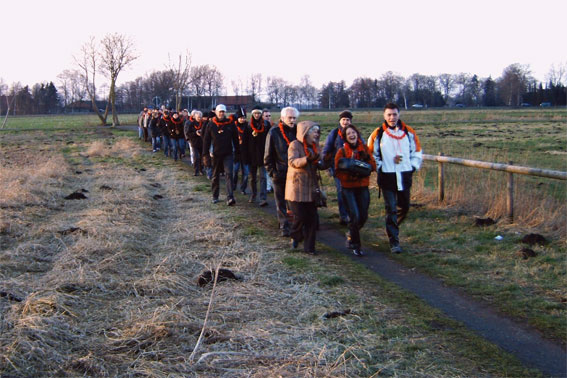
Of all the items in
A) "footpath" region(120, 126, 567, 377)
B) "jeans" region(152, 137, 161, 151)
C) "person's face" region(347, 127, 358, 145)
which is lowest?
"footpath" region(120, 126, 567, 377)

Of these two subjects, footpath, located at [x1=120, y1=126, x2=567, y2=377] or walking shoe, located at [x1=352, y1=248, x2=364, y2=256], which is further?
walking shoe, located at [x1=352, y1=248, x2=364, y2=256]

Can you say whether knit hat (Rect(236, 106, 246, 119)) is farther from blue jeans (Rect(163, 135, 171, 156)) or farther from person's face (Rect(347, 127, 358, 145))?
blue jeans (Rect(163, 135, 171, 156))

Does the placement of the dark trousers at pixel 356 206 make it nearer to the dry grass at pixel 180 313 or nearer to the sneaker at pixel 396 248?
the sneaker at pixel 396 248

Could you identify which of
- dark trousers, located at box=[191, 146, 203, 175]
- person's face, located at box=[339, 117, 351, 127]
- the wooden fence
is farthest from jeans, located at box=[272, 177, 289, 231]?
dark trousers, located at box=[191, 146, 203, 175]

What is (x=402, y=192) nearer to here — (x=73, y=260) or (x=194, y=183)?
(x=73, y=260)

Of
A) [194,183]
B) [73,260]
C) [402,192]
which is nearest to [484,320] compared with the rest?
[402,192]

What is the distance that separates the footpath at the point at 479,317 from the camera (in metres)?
4.69

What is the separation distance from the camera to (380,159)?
811 cm

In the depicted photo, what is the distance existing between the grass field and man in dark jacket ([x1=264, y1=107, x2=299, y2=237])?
35.4 inches

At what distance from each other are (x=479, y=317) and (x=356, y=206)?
2730 mm

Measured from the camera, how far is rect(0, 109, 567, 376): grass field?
4.44 m

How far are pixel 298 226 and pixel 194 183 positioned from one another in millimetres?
8121

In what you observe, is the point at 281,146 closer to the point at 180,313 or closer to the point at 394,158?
the point at 394,158

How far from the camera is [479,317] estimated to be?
560 cm
